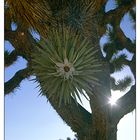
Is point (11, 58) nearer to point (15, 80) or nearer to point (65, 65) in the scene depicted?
point (15, 80)

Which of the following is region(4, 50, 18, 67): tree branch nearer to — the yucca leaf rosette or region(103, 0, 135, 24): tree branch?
region(103, 0, 135, 24): tree branch

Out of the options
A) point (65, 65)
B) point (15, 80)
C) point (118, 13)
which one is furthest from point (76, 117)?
point (65, 65)

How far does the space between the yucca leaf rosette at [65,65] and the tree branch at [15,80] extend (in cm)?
149

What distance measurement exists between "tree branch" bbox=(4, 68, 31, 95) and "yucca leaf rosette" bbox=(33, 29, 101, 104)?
1.49 m

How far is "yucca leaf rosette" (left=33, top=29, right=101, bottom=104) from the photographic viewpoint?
2018mm

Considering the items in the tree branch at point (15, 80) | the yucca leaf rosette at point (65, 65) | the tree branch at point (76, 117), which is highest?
the tree branch at point (15, 80)

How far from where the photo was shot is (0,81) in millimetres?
1939

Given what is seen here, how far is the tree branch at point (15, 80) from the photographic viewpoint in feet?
12.1

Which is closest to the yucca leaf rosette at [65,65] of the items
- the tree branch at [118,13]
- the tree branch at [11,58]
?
the tree branch at [118,13]

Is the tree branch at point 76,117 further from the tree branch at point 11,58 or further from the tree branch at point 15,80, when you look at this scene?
the tree branch at point 11,58

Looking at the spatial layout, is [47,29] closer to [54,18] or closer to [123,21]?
[54,18]

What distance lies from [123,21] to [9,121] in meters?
1.76

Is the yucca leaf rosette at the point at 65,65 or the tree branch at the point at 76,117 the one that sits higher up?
the tree branch at the point at 76,117

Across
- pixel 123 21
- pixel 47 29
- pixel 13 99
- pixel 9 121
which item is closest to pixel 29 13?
pixel 47 29
